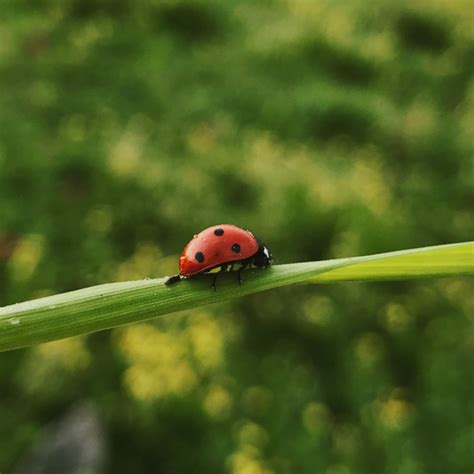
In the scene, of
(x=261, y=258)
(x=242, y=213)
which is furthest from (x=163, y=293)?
(x=242, y=213)

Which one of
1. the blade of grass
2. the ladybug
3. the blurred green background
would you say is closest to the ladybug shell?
the ladybug

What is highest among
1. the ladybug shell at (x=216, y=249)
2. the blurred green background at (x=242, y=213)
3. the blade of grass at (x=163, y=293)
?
the blade of grass at (x=163, y=293)

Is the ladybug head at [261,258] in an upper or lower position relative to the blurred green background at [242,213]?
upper

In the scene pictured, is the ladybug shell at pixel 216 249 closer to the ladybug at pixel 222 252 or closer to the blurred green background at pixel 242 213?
the ladybug at pixel 222 252

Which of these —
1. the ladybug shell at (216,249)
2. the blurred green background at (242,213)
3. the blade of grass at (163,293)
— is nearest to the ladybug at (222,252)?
the ladybug shell at (216,249)

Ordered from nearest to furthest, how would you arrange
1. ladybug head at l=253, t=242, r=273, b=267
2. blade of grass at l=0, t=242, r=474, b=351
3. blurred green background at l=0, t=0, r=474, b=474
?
blade of grass at l=0, t=242, r=474, b=351, ladybug head at l=253, t=242, r=273, b=267, blurred green background at l=0, t=0, r=474, b=474

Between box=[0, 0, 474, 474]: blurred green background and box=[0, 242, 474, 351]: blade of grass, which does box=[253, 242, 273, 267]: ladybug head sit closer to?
box=[0, 242, 474, 351]: blade of grass
